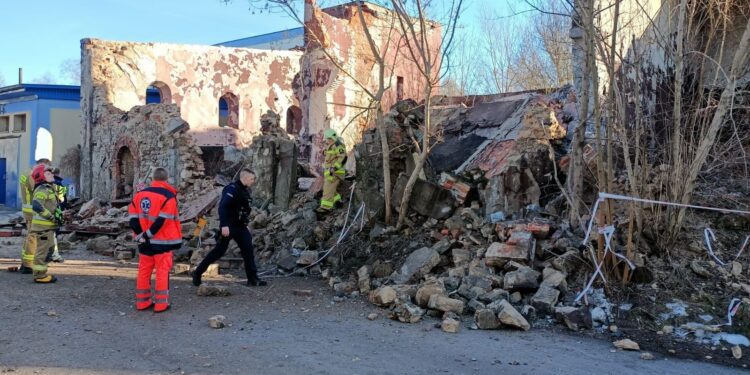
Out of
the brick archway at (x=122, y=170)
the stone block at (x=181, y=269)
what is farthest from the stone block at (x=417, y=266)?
the brick archway at (x=122, y=170)

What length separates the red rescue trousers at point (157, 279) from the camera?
21.8 feet

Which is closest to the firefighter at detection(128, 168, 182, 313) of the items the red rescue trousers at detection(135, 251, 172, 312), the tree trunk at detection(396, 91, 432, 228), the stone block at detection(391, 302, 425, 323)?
the red rescue trousers at detection(135, 251, 172, 312)

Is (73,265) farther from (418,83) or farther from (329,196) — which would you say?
(418,83)

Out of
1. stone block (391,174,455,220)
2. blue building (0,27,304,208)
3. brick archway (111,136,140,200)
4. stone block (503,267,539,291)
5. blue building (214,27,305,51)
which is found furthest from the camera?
blue building (214,27,305,51)

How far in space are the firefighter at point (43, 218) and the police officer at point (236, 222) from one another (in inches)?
78.3

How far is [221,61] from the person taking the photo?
67.2 feet

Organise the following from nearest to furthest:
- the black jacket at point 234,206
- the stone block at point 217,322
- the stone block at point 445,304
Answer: the stone block at point 217,322
the stone block at point 445,304
the black jacket at point 234,206

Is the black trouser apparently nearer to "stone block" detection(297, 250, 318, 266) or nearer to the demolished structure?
the demolished structure

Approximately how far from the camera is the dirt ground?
16.1 feet

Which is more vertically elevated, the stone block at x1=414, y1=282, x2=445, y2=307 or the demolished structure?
the demolished structure

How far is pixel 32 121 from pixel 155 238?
2395cm

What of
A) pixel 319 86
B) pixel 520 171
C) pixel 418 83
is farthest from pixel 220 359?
pixel 418 83

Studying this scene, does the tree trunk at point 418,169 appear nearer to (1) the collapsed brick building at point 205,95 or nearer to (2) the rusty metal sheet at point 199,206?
(2) the rusty metal sheet at point 199,206

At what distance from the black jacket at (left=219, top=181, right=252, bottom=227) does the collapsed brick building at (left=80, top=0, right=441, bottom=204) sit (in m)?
9.00
